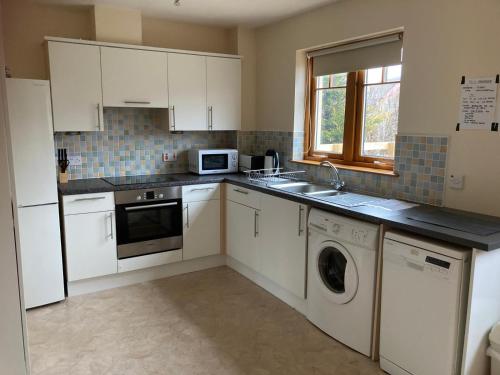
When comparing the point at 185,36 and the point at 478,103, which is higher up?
the point at 185,36

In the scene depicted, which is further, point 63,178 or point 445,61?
point 63,178

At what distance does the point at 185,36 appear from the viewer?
13.6ft

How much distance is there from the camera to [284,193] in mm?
3094

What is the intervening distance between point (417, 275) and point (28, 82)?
282 cm

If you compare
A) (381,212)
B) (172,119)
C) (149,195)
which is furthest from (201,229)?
(381,212)

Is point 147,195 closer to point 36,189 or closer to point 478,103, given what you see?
point 36,189

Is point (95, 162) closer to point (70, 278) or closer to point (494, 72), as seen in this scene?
point (70, 278)

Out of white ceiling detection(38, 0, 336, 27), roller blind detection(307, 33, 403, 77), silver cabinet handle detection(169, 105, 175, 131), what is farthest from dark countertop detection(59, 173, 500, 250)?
white ceiling detection(38, 0, 336, 27)

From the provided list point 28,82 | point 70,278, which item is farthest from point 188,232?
point 28,82

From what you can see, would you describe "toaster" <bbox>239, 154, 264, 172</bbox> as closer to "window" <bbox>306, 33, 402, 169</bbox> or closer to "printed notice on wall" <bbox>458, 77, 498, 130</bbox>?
"window" <bbox>306, 33, 402, 169</bbox>

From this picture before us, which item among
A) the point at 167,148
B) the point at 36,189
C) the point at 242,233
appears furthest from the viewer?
the point at 167,148

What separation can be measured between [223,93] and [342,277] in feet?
7.37

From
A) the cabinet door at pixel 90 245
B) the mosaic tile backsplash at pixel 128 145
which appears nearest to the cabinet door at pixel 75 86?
the mosaic tile backsplash at pixel 128 145

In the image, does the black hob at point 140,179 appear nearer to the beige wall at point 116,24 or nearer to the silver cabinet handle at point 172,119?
the silver cabinet handle at point 172,119
